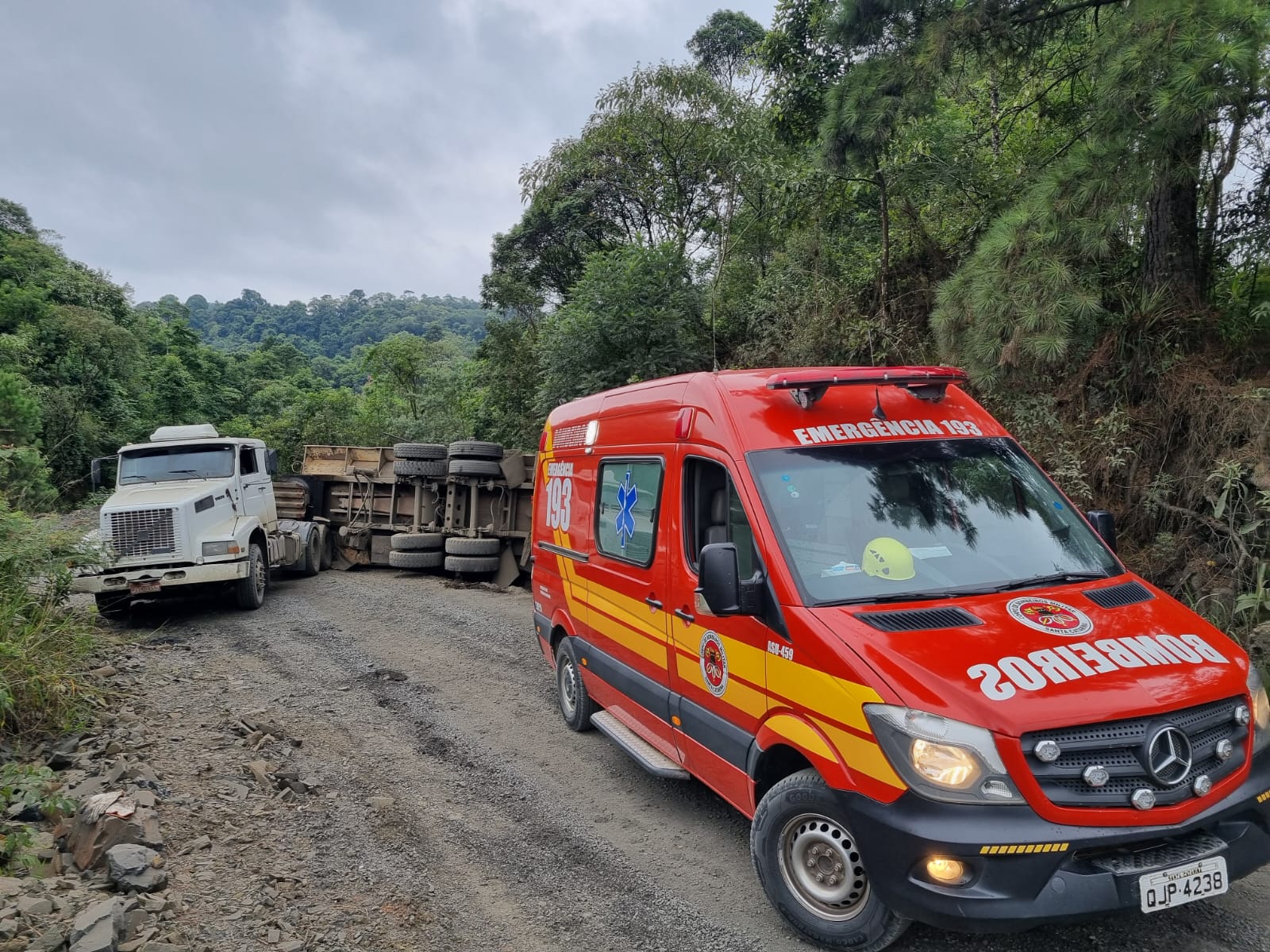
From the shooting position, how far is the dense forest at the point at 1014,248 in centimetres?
586

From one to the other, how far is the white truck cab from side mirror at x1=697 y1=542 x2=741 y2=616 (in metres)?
8.02

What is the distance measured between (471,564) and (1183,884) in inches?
416

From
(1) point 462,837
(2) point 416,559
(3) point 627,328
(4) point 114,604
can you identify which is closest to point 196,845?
(1) point 462,837

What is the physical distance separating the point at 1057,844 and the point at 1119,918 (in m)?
1.08

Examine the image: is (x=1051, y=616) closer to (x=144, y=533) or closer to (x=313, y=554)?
(x=144, y=533)

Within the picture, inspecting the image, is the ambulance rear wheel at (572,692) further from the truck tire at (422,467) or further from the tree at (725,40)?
the tree at (725,40)

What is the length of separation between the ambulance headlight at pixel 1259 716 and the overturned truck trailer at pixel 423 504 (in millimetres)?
9698

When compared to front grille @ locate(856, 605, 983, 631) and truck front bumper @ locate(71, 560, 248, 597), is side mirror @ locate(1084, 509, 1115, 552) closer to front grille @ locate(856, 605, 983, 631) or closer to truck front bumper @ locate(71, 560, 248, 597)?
front grille @ locate(856, 605, 983, 631)

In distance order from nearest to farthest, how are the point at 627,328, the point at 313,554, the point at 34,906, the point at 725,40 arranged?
1. the point at 34,906
2. the point at 627,328
3. the point at 313,554
4. the point at 725,40

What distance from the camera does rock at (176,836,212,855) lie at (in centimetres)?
418

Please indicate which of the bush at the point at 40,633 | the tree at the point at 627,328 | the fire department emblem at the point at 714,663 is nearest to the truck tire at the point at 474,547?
the tree at the point at 627,328

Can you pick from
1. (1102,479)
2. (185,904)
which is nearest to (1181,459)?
(1102,479)

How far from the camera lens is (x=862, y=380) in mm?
4191

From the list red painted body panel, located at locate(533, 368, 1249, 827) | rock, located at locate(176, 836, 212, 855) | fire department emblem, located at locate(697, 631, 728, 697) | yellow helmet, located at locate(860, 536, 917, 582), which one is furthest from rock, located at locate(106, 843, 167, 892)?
yellow helmet, located at locate(860, 536, 917, 582)
